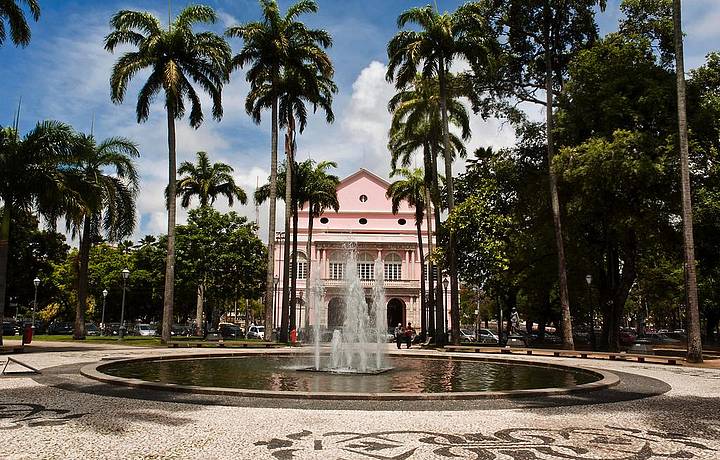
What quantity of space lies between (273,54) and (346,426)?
83.7 feet

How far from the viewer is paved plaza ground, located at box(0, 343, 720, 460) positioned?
21.5ft

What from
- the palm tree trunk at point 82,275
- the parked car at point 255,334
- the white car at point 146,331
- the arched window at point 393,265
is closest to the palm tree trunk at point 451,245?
the parked car at point 255,334

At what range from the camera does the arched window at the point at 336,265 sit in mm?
62541

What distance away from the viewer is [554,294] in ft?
135

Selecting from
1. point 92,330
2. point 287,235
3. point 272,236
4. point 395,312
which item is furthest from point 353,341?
point 395,312

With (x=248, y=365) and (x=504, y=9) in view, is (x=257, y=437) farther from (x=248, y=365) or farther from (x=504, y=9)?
(x=504, y=9)

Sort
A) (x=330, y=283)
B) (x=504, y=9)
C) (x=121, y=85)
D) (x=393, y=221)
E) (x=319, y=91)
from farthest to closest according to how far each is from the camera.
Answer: (x=393, y=221) < (x=330, y=283) < (x=319, y=91) < (x=504, y=9) < (x=121, y=85)

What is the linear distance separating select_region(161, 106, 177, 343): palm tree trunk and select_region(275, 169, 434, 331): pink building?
29339 mm

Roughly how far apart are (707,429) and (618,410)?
64.0 inches

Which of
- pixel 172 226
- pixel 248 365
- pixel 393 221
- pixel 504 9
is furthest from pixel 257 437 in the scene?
pixel 393 221

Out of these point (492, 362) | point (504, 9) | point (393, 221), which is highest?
point (504, 9)

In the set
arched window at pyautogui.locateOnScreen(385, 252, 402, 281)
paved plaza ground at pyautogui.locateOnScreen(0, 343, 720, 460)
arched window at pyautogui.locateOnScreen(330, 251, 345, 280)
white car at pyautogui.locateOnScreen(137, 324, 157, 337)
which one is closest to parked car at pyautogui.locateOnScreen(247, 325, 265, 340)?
white car at pyautogui.locateOnScreen(137, 324, 157, 337)

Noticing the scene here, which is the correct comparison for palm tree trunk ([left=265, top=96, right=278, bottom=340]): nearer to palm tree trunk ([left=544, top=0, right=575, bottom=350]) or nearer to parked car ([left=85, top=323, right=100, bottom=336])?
palm tree trunk ([left=544, top=0, right=575, bottom=350])

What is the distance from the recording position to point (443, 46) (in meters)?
30.2
